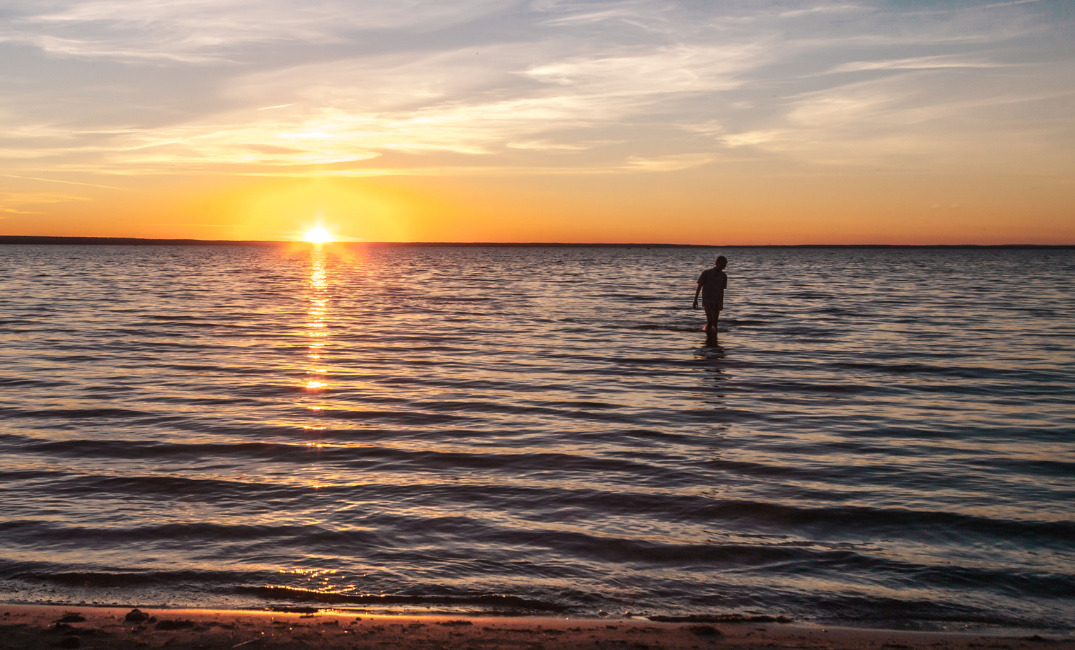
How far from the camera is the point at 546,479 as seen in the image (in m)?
8.44

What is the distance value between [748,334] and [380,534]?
18184 mm

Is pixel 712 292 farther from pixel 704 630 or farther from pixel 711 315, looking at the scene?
pixel 704 630

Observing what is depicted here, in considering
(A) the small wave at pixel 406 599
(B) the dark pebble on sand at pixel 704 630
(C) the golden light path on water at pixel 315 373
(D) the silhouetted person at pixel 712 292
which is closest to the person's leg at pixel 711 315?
(D) the silhouetted person at pixel 712 292

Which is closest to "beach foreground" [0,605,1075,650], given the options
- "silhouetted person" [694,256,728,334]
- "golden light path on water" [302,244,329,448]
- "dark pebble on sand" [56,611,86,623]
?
"dark pebble on sand" [56,611,86,623]

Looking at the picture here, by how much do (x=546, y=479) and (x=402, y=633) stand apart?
12.7 ft

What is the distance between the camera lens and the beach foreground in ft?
14.7

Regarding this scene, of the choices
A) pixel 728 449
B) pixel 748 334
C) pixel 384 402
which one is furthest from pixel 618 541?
pixel 748 334

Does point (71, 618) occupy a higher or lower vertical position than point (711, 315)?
lower

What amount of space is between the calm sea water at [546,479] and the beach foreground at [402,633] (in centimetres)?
34

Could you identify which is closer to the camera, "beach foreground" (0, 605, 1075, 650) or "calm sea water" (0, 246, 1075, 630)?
"beach foreground" (0, 605, 1075, 650)

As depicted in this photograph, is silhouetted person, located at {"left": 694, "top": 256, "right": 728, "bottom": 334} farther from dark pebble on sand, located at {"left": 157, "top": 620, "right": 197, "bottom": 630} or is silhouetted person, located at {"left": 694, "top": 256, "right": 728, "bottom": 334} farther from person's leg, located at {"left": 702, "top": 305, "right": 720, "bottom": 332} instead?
dark pebble on sand, located at {"left": 157, "top": 620, "right": 197, "bottom": 630}

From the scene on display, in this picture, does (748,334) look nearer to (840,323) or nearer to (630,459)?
(840,323)

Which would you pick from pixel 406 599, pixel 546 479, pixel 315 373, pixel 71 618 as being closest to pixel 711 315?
pixel 315 373

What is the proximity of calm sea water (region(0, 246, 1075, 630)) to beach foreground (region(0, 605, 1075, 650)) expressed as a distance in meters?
0.34
